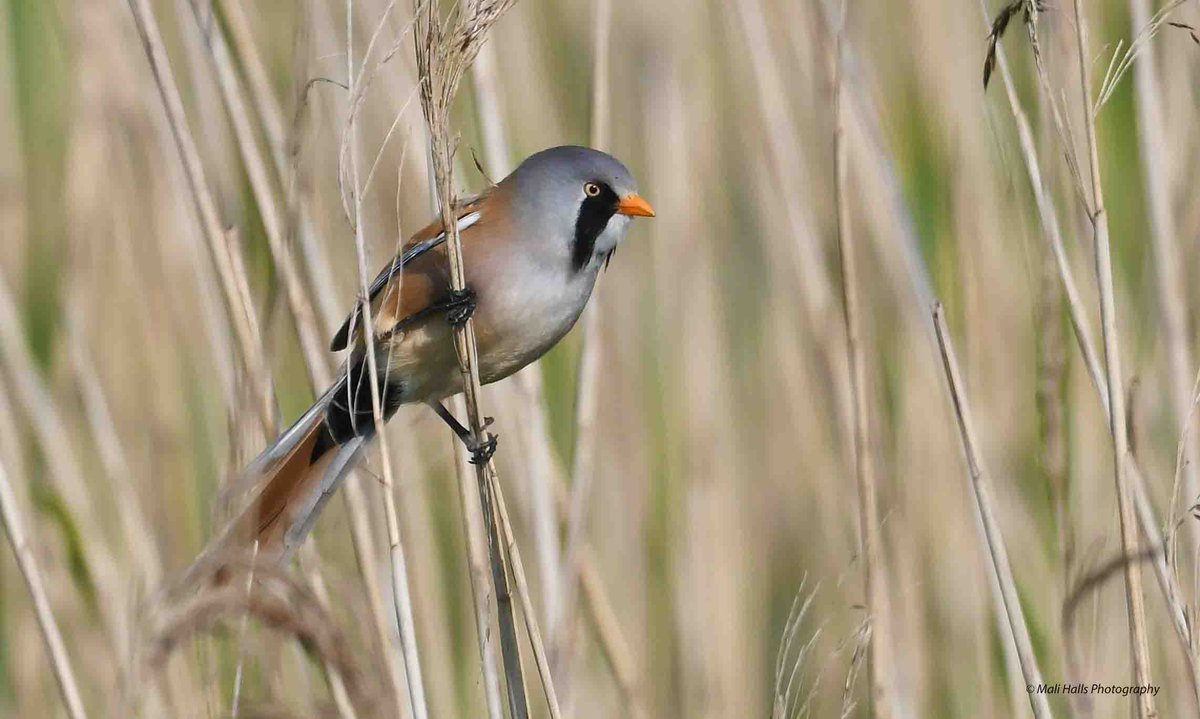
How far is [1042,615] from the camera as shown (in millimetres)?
2182

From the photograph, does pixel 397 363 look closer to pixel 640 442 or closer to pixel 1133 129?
pixel 640 442

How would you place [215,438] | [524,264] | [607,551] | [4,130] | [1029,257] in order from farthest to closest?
[607,551], [4,130], [215,438], [1029,257], [524,264]

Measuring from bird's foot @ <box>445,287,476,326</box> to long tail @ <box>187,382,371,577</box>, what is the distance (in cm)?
20

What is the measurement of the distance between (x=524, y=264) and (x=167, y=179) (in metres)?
1.04

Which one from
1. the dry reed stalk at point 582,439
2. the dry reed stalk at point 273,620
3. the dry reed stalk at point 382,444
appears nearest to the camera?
the dry reed stalk at point 273,620

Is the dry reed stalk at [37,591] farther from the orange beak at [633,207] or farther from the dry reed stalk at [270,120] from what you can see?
the orange beak at [633,207]

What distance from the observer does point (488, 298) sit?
6.66 ft

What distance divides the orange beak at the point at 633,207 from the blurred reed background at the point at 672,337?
0.21 m

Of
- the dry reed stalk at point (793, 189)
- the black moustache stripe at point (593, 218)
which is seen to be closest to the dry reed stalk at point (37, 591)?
the black moustache stripe at point (593, 218)

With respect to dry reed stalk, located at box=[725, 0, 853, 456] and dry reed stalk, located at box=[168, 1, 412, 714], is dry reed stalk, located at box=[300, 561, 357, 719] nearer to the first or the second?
dry reed stalk, located at box=[168, 1, 412, 714]

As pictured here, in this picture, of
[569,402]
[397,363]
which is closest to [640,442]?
[569,402]

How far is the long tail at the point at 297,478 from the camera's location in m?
1.75

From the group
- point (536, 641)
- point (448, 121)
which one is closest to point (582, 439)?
point (536, 641)

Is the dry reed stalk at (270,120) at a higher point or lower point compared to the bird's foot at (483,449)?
higher
